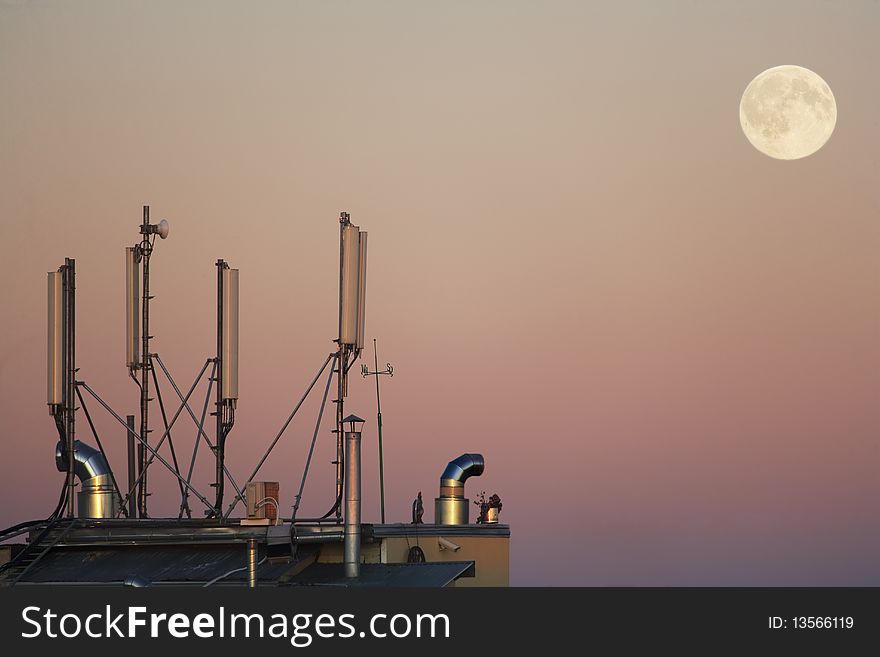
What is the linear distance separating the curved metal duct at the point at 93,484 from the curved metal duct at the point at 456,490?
9062 mm

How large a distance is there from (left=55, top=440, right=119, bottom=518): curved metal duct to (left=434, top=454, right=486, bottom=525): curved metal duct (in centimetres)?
906

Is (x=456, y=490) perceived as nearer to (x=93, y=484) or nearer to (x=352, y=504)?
(x=352, y=504)

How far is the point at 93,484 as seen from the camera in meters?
51.7

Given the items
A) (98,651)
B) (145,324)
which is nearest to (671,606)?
(98,651)

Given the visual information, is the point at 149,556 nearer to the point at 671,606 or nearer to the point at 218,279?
the point at 218,279

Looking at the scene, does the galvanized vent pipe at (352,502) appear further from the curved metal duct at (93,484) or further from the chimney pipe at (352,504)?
the curved metal duct at (93,484)

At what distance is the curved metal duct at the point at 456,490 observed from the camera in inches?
1993

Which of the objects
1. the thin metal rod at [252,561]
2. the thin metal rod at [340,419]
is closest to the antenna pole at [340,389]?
the thin metal rod at [340,419]

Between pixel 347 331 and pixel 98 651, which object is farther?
pixel 347 331

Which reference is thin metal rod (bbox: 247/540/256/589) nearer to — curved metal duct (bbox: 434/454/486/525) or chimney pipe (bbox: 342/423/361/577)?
chimney pipe (bbox: 342/423/361/577)

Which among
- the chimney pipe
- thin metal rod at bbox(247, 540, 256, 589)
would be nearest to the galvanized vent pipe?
the chimney pipe

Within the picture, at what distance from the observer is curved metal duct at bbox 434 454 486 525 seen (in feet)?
166

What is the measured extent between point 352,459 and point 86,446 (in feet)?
39.8

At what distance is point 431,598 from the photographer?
3466cm
